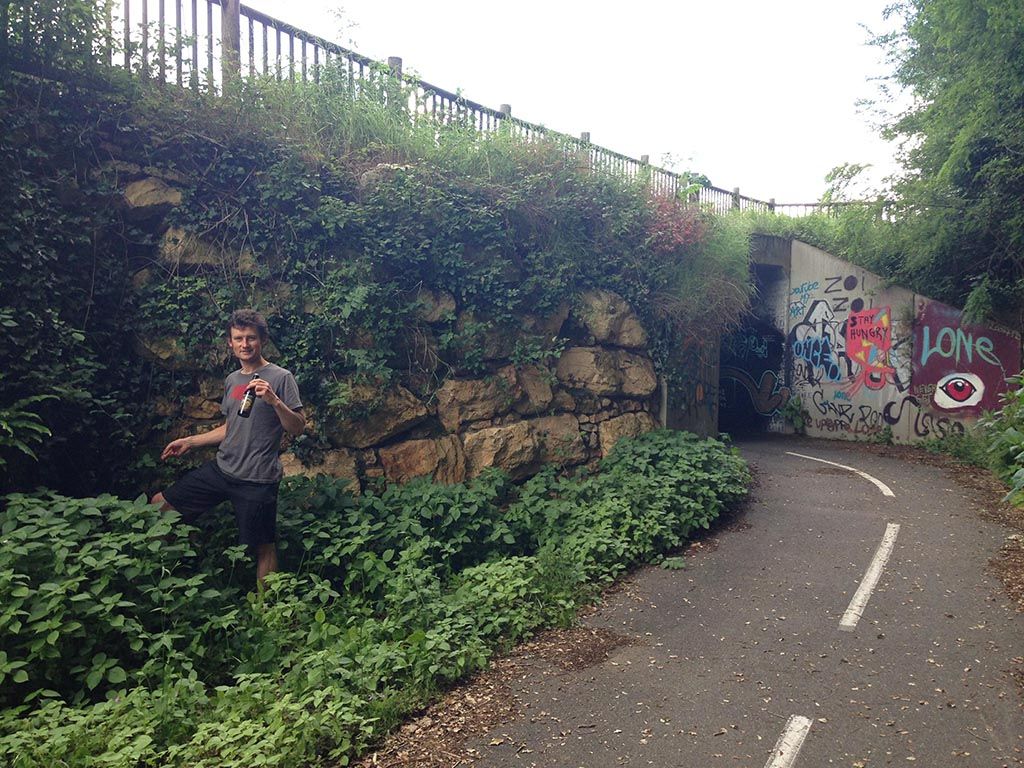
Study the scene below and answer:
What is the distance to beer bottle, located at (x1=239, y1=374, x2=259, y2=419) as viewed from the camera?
4.88 metres

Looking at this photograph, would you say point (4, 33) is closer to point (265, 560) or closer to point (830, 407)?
point (265, 560)

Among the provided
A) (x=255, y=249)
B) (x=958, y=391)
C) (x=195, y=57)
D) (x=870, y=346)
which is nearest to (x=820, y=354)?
(x=870, y=346)

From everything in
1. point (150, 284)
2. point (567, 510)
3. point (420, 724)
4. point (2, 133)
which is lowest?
point (420, 724)

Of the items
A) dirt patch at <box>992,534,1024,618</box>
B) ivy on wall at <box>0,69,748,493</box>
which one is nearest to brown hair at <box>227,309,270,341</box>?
ivy on wall at <box>0,69,748,493</box>

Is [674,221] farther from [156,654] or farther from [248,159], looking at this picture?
[156,654]

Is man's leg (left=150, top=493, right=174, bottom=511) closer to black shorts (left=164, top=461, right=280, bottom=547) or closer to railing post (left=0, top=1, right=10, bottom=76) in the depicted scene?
black shorts (left=164, top=461, right=280, bottom=547)

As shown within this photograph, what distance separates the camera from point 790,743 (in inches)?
142

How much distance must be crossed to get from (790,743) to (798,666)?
95 centimetres

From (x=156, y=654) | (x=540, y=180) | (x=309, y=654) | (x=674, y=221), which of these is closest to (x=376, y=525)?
(x=309, y=654)

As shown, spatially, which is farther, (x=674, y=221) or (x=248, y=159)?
(x=674, y=221)

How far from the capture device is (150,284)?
6430 millimetres

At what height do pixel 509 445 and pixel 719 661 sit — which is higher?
pixel 509 445

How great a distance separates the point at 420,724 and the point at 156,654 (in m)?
1.65

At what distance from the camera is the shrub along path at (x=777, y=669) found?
11.8 ft
